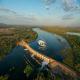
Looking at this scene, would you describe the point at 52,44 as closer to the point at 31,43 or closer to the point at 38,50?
the point at 38,50

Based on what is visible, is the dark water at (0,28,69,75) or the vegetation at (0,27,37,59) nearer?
the dark water at (0,28,69,75)

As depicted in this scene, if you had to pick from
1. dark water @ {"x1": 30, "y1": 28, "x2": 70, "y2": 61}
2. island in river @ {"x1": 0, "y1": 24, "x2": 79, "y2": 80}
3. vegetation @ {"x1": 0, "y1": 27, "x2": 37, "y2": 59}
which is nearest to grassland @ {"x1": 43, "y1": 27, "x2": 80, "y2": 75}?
island in river @ {"x1": 0, "y1": 24, "x2": 79, "y2": 80}

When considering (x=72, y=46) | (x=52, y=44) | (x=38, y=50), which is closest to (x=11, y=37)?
(x=38, y=50)

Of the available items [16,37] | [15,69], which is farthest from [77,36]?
[15,69]

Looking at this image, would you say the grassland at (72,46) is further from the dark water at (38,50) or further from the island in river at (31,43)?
the dark water at (38,50)

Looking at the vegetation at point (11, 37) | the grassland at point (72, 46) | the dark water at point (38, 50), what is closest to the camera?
the dark water at point (38, 50)

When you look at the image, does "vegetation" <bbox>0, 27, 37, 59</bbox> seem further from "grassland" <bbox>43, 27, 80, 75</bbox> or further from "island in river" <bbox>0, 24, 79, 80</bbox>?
"grassland" <bbox>43, 27, 80, 75</bbox>

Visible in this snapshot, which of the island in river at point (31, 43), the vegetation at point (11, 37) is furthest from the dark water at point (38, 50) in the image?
the vegetation at point (11, 37)

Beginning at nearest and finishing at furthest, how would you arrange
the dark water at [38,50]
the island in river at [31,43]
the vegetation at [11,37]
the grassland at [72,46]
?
1. the dark water at [38,50]
2. the grassland at [72,46]
3. the island in river at [31,43]
4. the vegetation at [11,37]
